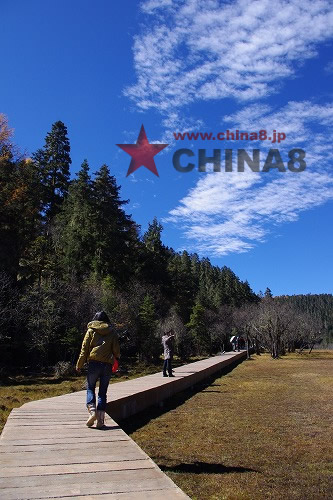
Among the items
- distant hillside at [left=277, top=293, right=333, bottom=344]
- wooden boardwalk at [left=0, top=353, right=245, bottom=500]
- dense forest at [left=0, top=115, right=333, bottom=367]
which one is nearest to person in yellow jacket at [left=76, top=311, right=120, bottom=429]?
wooden boardwalk at [left=0, top=353, right=245, bottom=500]

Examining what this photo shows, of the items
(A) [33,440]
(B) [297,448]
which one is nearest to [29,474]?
(A) [33,440]

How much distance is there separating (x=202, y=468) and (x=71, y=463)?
206cm

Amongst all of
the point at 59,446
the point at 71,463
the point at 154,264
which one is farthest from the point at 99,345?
the point at 154,264

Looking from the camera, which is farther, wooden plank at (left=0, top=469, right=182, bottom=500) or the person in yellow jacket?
the person in yellow jacket

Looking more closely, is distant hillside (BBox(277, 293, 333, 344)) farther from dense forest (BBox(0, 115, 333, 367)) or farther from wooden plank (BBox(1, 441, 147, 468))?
wooden plank (BBox(1, 441, 147, 468))

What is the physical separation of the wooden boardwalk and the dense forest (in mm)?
16492

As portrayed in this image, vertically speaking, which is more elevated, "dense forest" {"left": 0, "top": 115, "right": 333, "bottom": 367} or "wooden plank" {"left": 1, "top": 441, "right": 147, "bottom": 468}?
"dense forest" {"left": 0, "top": 115, "right": 333, "bottom": 367}

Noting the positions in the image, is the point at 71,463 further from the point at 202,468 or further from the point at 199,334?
the point at 199,334

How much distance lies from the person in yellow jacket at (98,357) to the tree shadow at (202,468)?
4.12 ft

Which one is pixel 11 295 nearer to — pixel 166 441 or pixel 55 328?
pixel 55 328

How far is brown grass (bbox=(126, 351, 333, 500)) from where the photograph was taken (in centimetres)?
502

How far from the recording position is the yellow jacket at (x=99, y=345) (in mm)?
6520

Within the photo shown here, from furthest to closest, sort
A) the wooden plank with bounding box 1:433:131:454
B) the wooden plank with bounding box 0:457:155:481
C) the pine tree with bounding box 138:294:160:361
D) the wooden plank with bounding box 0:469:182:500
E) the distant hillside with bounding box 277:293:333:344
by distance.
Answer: the distant hillside with bounding box 277:293:333:344 → the pine tree with bounding box 138:294:160:361 → the wooden plank with bounding box 1:433:131:454 → the wooden plank with bounding box 0:457:155:481 → the wooden plank with bounding box 0:469:182:500

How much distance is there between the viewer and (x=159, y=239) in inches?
2527
